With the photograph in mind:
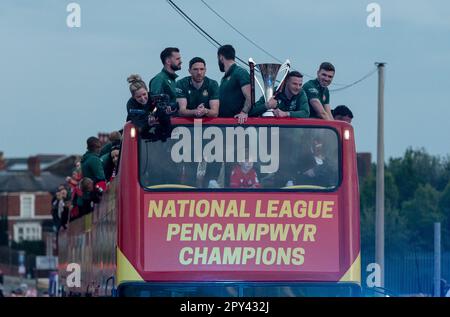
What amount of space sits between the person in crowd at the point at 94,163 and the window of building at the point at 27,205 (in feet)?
223

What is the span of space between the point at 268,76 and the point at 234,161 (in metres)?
0.79

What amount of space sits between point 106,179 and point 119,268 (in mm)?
2914

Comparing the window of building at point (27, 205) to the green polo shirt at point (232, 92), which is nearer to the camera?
the green polo shirt at point (232, 92)

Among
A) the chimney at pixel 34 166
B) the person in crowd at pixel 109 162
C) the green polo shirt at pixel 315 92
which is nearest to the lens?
the green polo shirt at pixel 315 92

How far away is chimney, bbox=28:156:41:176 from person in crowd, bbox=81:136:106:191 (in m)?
68.6

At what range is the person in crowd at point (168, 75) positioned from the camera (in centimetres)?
1370

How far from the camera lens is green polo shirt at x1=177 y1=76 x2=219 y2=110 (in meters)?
13.7

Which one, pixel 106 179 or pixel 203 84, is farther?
pixel 106 179

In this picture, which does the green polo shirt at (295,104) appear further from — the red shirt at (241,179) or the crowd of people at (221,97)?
the red shirt at (241,179)

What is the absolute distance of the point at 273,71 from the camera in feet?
43.7

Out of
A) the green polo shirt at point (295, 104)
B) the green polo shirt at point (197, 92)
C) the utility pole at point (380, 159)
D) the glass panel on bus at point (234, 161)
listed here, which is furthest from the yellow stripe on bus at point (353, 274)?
the utility pole at point (380, 159)
